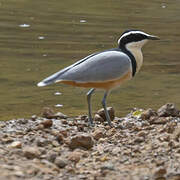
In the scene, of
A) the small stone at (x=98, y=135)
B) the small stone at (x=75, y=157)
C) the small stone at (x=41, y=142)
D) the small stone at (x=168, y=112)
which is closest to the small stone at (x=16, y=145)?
the small stone at (x=41, y=142)

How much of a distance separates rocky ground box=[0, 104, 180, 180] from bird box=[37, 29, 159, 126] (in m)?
0.34

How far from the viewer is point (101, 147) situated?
4.84 m

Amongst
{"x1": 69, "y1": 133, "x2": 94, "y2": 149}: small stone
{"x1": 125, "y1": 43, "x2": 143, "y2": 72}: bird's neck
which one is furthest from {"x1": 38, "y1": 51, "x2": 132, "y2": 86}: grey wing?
{"x1": 69, "y1": 133, "x2": 94, "y2": 149}: small stone

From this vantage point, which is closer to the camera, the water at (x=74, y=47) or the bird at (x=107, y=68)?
the bird at (x=107, y=68)

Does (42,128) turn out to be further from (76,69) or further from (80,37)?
(80,37)

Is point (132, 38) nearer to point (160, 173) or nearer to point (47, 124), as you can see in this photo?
point (47, 124)

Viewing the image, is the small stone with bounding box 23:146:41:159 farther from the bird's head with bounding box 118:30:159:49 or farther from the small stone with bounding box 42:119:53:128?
the bird's head with bounding box 118:30:159:49

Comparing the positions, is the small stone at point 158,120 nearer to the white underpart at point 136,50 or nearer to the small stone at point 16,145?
the white underpart at point 136,50

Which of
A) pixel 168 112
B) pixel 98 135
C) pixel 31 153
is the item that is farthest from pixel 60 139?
pixel 168 112

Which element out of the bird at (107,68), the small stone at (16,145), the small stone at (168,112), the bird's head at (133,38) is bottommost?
the small stone at (168,112)

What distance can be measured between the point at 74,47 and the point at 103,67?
511cm

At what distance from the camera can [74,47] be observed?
34.8 ft

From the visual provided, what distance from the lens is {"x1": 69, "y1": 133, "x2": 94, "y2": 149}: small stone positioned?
470cm

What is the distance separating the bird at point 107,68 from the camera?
5.40 metres
